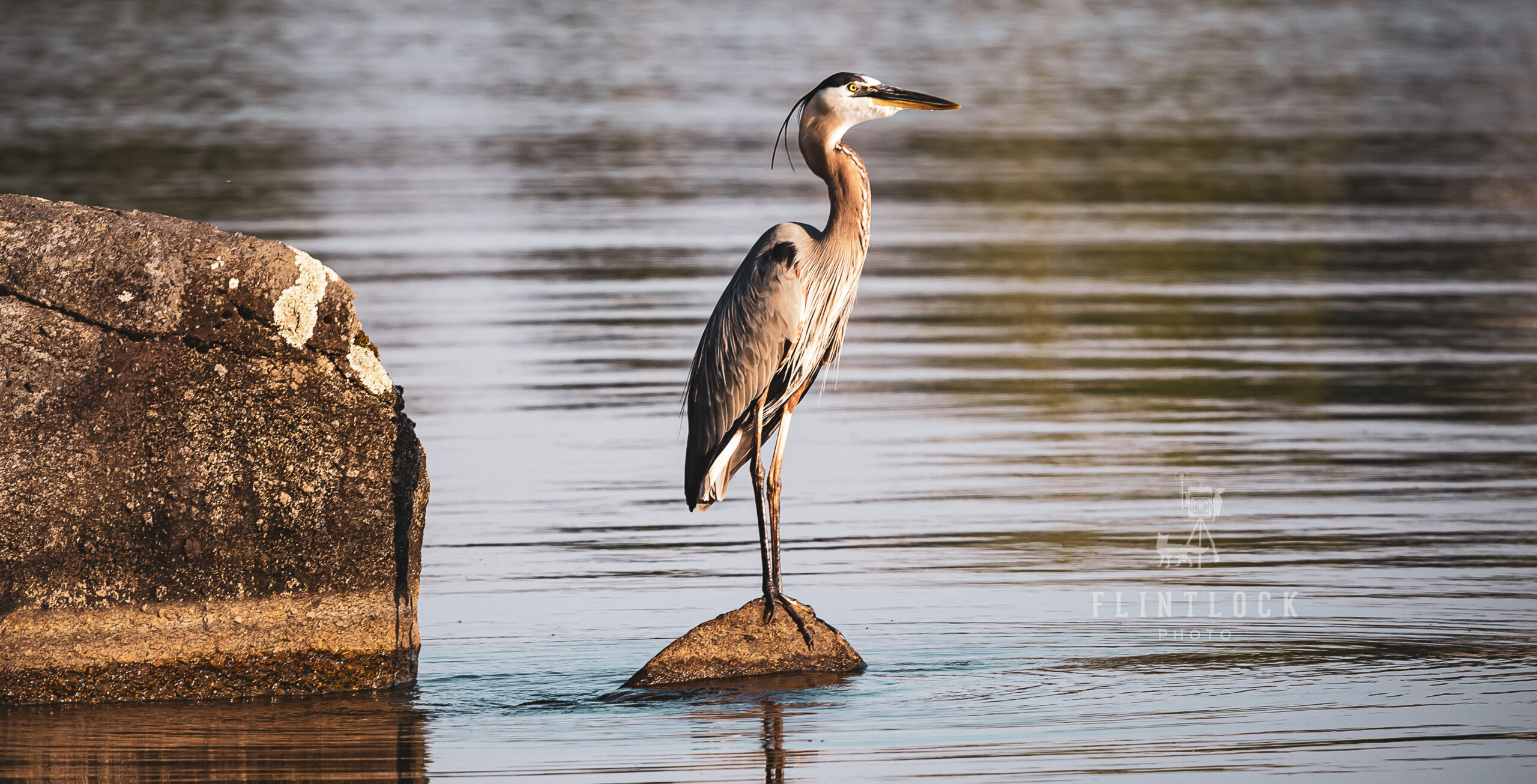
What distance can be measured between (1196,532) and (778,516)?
2.62 metres

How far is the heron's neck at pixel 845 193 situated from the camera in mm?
8438

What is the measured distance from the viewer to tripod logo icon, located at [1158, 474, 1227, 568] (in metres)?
9.82

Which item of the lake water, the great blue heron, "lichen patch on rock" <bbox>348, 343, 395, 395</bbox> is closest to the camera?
the lake water

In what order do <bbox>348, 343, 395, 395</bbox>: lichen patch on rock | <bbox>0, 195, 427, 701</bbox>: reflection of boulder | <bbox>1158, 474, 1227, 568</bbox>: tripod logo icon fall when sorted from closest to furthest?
<bbox>0, 195, 427, 701</bbox>: reflection of boulder → <bbox>348, 343, 395, 395</bbox>: lichen patch on rock → <bbox>1158, 474, 1227, 568</bbox>: tripod logo icon

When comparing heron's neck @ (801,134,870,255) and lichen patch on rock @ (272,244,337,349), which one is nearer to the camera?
lichen patch on rock @ (272,244,337,349)

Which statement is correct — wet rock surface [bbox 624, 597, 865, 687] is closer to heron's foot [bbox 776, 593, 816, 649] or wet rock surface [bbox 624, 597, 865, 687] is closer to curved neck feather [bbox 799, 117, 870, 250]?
heron's foot [bbox 776, 593, 816, 649]

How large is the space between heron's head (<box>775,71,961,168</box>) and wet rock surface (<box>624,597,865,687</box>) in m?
1.85

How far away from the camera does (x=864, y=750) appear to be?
7133 mm

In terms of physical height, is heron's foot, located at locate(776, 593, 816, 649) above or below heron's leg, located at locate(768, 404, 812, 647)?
below

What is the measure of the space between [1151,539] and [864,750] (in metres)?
3.42

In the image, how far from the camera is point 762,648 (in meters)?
8.23

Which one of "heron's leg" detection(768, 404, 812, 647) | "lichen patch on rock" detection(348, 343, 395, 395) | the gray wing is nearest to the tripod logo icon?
"heron's leg" detection(768, 404, 812, 647)

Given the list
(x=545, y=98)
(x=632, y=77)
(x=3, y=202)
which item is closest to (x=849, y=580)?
(x=3, y=202)

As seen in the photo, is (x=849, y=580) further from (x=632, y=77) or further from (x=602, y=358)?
(x=632, y=77)
